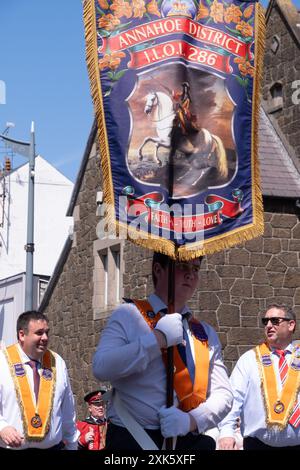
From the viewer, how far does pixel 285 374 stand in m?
7.62

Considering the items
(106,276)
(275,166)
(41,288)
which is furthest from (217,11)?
(41,288)

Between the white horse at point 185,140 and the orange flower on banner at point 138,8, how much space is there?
0.46 m

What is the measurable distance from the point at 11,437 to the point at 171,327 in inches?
73.0

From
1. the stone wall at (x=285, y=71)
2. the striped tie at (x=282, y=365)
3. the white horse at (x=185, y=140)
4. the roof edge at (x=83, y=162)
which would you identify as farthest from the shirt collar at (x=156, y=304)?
the roof edge at (x=83, y=162)

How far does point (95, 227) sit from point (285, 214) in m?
4.45

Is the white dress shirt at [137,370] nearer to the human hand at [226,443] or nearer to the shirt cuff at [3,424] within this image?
the human hand at [226,443]

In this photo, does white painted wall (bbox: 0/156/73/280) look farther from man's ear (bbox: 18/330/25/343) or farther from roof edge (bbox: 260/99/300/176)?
man's ear (bbox: 18/330/25/343)

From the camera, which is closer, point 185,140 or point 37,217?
point 185,140

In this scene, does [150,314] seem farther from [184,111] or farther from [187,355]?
[184,111]

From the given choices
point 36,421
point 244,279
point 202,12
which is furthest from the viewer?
point 244,279

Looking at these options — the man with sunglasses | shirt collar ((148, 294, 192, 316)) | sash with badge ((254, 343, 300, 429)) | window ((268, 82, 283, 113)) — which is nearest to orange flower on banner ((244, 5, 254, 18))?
shirt collar ((148, 294, 192, 316))

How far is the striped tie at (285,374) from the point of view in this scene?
24.3 ft

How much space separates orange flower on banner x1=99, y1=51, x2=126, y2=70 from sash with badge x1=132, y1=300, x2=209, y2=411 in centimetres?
134

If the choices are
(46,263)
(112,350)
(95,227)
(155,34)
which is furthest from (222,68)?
(46,263)
